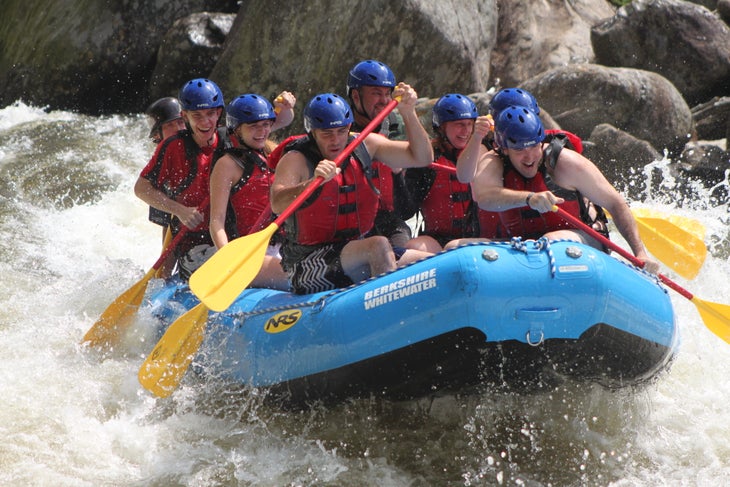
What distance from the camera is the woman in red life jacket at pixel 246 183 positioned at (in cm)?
527

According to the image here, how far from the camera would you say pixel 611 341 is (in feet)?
13.4

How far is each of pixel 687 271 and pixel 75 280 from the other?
4.62 meters

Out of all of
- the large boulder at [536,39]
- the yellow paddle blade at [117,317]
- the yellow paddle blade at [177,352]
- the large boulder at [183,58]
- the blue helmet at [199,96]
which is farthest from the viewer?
the large boulder at [183,58]

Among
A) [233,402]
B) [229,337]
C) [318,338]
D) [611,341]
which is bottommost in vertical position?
[233,402]

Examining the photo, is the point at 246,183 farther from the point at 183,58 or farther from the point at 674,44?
the point at 674,44

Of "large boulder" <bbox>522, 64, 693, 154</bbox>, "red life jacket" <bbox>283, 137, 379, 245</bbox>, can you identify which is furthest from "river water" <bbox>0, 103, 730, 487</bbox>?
"large boulder" <bbox>522, 64, 693, 154</bbox>

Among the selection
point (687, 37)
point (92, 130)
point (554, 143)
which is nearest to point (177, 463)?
point (554, 143)

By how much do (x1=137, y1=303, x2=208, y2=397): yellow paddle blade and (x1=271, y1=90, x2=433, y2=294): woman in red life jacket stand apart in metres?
0.56

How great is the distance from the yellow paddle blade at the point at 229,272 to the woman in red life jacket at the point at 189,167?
3.29ft

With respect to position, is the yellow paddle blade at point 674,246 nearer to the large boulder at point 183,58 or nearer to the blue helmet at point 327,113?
the blue helmet at point 327,113

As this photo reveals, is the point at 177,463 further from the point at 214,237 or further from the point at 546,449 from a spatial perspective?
the point at 546,449

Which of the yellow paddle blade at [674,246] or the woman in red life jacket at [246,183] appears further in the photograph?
the woman in red life jacket at [246,183]

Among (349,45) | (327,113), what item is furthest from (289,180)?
(349,45)

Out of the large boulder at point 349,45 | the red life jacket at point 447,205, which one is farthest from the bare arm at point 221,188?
the large boulder at point 349,45
